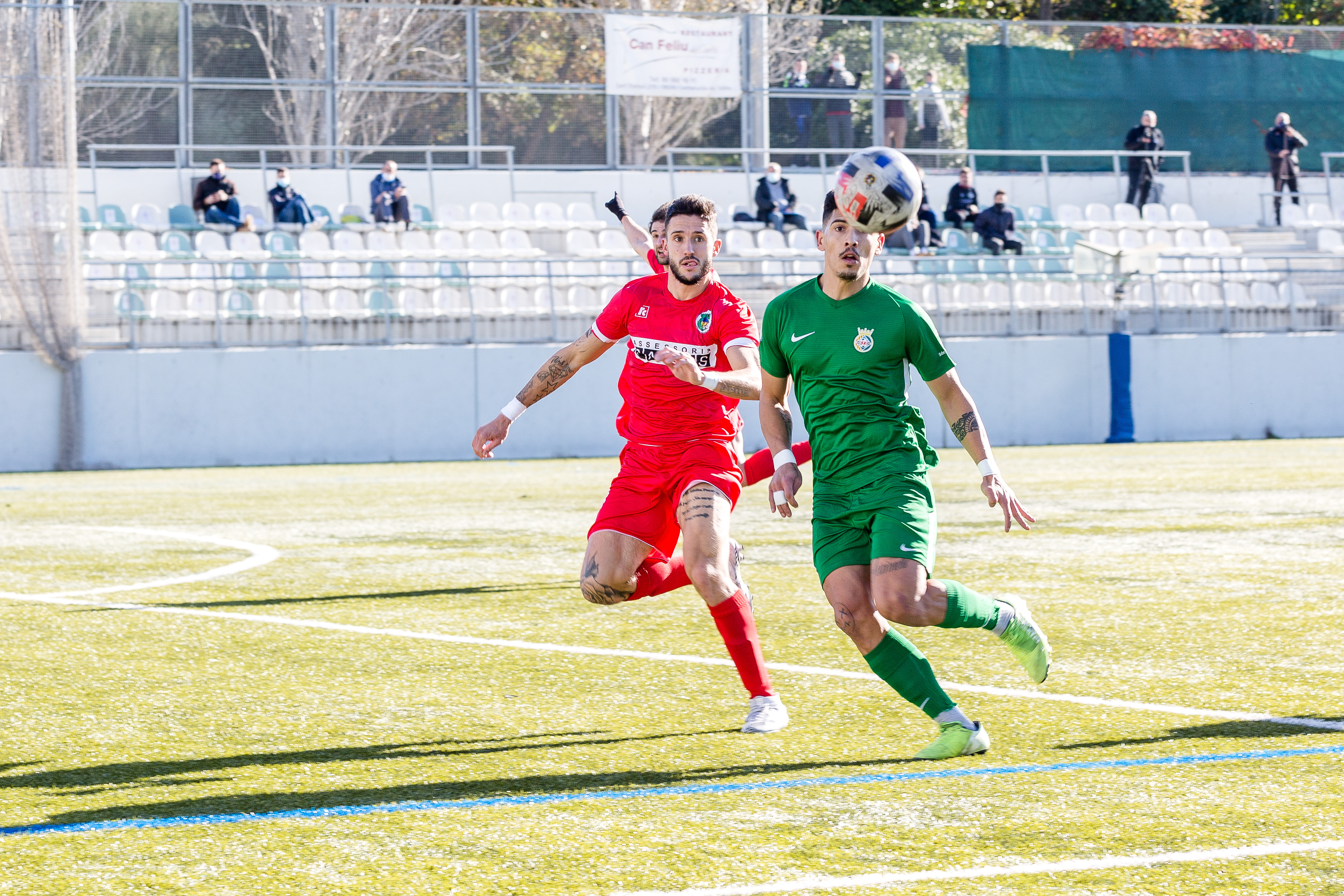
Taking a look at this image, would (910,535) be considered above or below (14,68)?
below

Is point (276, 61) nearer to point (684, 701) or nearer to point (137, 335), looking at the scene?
point (137, 335)

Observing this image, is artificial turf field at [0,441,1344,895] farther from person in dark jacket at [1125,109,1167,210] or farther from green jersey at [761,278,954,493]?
person in dark jacket at [1125,109,1167,210]

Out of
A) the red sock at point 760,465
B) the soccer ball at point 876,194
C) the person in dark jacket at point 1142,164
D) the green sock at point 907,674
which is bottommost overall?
the green sock at point 907,674

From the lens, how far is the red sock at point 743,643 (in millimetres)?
5770

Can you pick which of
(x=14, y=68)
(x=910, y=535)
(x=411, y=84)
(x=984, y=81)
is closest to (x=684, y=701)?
(x=910, y=535)

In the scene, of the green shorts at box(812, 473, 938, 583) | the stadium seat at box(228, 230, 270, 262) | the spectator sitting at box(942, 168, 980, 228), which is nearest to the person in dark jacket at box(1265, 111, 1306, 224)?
the spectator sitting at box(942, 168, 980, 228)

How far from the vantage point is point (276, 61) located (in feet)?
91.2

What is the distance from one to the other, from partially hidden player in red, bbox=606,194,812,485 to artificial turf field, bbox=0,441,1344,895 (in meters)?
0.74

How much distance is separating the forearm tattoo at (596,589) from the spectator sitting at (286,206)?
1848 cm

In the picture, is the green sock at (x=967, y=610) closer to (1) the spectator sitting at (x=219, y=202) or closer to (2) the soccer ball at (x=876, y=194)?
(2) the soccer ball at (x=876, y=194)

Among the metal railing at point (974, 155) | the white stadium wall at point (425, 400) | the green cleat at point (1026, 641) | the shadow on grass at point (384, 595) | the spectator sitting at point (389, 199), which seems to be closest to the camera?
the green cleat at point (1026, 641)

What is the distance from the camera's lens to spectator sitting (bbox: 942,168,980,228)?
2616 centimetres

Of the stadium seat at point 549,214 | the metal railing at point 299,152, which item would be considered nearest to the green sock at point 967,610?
the stadium seat at point 549,214

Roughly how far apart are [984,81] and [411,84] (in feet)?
32.0
